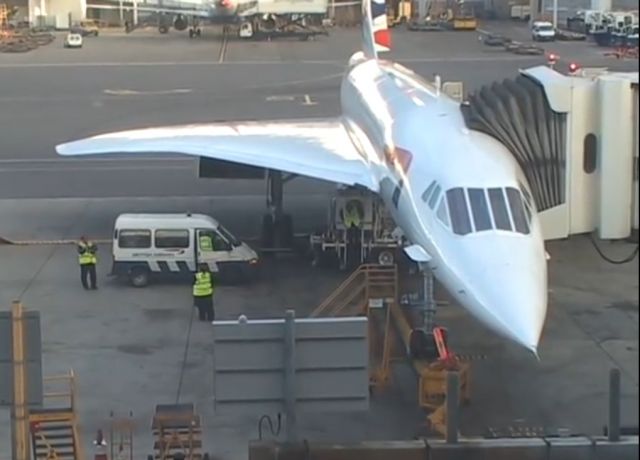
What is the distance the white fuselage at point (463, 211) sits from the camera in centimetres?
1898

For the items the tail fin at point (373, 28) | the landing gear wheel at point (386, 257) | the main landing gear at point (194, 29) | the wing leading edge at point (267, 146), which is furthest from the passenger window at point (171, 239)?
the main landing gear at point (194, 29)

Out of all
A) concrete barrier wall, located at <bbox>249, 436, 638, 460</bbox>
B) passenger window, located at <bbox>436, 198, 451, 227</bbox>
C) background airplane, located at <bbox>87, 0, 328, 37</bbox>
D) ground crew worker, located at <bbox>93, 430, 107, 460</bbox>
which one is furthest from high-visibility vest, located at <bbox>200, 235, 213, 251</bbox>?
background airplane, located at <bbox>87, 0, 328, 37</bbox>

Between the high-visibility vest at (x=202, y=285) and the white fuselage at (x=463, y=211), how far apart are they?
404 cm

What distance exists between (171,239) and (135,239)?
0.86m

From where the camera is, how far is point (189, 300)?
94.4 feet

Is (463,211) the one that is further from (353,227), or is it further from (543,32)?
(543,32)

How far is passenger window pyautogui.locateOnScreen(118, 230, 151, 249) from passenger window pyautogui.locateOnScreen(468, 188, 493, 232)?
10772 millimetres

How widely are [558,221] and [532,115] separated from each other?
2.77 meters

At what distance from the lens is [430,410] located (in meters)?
20.9

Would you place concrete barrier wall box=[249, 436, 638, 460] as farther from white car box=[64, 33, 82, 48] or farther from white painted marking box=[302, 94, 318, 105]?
white car box=[64, 33, 82, 48]

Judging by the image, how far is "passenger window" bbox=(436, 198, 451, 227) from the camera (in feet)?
70.4

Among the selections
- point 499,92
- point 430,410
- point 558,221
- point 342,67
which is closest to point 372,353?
point 430,410

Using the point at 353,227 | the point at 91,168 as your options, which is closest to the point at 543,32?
the point at 91,168

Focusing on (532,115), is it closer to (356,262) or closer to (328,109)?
(356,262)
